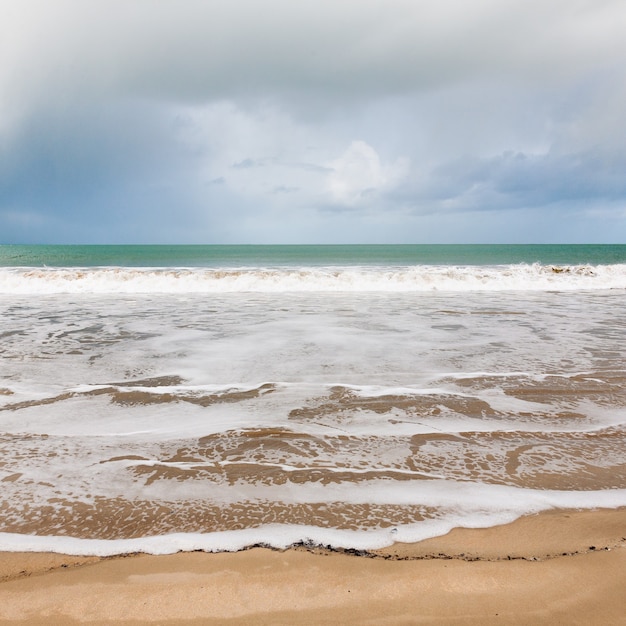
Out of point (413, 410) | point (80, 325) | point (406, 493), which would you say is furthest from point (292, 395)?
point (80, 325)

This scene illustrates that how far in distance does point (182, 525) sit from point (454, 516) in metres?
1.50

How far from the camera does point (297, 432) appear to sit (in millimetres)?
3701

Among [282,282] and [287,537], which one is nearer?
[287,537]

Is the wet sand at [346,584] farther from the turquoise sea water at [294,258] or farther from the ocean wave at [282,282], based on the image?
the turquoise sea water at [294,258]

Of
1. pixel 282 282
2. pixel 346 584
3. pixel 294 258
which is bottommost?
pixel 346 584

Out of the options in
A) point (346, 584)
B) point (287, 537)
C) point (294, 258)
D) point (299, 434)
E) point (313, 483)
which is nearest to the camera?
point (346, 584)

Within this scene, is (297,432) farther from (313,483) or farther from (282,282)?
(282,282)

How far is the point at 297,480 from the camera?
2.91m

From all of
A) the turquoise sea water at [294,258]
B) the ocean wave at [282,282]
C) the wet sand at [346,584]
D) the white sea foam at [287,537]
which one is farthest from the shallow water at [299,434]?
the turquoise sea water at [294,258]

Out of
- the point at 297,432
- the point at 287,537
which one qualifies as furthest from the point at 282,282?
the point at 287,537

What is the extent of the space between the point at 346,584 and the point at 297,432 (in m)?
1.74

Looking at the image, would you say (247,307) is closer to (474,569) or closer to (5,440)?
(5,440)

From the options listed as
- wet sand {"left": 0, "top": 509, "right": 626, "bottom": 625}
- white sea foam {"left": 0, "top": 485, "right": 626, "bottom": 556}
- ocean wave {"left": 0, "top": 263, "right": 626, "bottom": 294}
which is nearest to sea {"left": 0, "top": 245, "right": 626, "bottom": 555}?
white sea foam {"left": 0, "top": 485, "right": 626, "bottom": 556}

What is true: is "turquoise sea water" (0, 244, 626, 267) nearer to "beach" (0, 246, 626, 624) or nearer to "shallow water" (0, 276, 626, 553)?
"shallow water" (0, 276, 626, 553)
